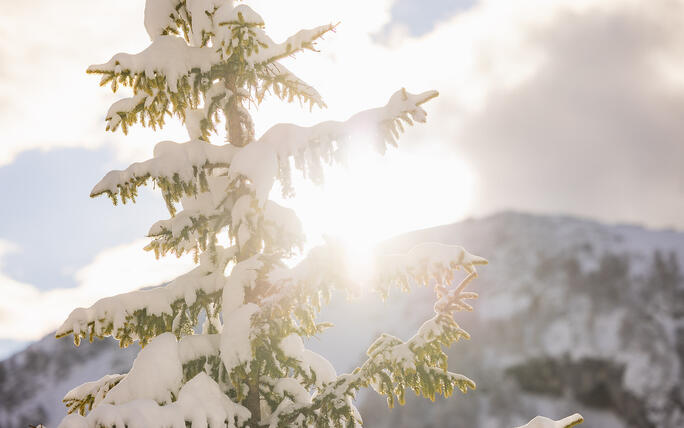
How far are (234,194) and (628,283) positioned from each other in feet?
147

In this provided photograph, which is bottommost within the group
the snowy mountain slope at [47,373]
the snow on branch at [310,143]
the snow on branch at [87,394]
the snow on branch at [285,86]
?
the snowy mountain slope at [47,373]

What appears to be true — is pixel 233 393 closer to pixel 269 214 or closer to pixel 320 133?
pixel 269 214

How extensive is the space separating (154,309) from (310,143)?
2.57m

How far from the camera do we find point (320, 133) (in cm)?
429

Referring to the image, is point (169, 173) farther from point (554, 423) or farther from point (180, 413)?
point (554, 423)

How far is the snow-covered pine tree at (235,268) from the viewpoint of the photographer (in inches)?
159

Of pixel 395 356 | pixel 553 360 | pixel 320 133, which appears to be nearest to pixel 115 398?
pixel 395 356

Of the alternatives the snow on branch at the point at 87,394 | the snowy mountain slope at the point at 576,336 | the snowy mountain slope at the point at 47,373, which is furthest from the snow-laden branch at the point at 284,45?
the snowy mountain slope at the point at 47,373

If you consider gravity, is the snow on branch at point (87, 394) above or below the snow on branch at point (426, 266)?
below

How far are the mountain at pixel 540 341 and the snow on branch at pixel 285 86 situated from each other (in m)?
24.3

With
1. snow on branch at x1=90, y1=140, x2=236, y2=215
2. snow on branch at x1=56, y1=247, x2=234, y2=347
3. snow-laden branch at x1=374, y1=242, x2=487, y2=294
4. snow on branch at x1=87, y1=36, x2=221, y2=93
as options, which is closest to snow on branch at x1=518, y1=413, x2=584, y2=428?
snow-laden branch at x1=374, y1=242, x2=487, y2=294

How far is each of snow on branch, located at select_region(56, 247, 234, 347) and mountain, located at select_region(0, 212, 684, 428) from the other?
78.5 ft

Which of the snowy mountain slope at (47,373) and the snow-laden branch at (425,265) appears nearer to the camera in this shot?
the snow-laden branch at (425,265)

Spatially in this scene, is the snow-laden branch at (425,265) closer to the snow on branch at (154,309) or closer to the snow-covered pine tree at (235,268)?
the snow-covered pine tree at (235,268)
